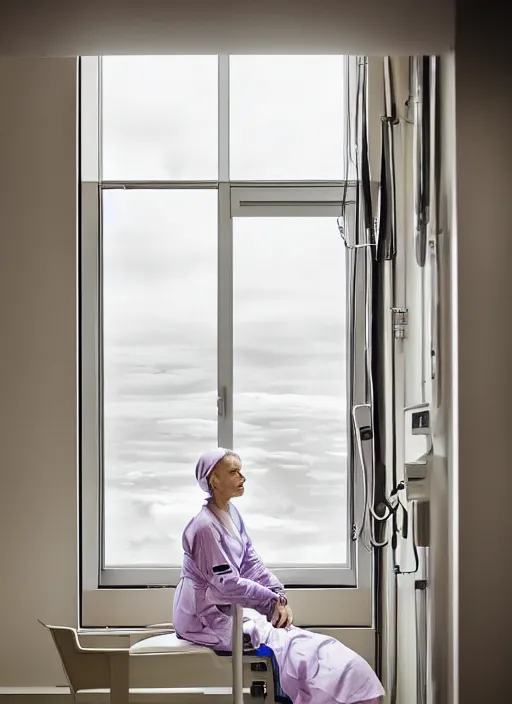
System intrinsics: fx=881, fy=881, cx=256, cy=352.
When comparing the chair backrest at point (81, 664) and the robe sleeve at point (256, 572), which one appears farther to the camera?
the robe sleeve at point (256, 572)

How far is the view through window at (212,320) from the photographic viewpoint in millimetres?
3799

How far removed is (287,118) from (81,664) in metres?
2.36

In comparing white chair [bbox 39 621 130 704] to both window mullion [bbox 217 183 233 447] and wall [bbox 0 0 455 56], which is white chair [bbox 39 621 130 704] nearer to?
window mullion [bbox 217 183 233 447]

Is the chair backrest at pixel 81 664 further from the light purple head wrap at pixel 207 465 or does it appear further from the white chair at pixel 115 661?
the light purple head wrap at pixel 207 465

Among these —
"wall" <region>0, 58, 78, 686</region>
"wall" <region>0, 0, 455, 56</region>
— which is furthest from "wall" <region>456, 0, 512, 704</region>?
"wall" <region>0, 58, 78, 686</region>

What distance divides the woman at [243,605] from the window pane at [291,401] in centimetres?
43

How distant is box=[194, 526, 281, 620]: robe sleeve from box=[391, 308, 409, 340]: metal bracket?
3.37 ft

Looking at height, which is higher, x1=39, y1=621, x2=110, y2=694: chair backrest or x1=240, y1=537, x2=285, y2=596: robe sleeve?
x1=240, y1=537, x2=285, y2=596: robe sleeve

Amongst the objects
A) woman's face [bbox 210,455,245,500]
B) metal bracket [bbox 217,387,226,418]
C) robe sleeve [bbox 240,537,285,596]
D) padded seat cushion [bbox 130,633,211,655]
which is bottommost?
padded seat cushion [bbox 130,633,211,655]

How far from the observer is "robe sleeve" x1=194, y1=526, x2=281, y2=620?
3.09 meters

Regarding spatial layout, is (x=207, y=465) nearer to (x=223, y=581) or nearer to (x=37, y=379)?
(x=223, y=581)

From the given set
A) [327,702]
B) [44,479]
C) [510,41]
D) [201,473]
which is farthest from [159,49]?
[327,702]

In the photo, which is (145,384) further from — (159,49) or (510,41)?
(510,41)

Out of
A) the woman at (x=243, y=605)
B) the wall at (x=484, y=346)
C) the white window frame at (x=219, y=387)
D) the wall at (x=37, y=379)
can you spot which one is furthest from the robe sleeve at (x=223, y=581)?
the wall at (x=484, y=346)
